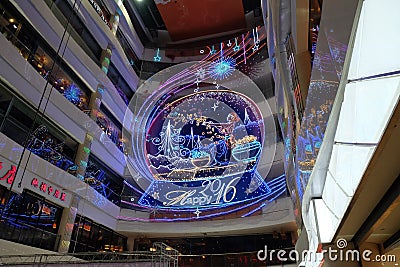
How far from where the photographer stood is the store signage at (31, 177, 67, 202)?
984 centimetres

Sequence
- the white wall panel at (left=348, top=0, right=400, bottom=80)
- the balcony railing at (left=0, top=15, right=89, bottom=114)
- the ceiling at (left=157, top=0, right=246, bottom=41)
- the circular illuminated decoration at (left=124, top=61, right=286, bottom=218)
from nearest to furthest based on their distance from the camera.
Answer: the white wall panel at (left=348, top=0, right=400, bottom=80) < the balcony railing at (left=0, top=15, right=89, bottom=114) < the circular illuminated decoration at (left=124, top=61, right=286, bottom=218) < the ceiling at (left=157, top=0, right=246, bottom=41)

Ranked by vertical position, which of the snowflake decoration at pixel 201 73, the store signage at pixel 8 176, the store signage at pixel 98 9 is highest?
the store signage at pixel 98 9

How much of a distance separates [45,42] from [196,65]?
8.84 metres

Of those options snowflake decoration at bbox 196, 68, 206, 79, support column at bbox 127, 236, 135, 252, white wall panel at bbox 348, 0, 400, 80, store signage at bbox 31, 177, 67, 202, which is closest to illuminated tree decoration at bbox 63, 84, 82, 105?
store signage at bbox 31, 177, 67, 202

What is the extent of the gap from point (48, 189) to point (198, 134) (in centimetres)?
801

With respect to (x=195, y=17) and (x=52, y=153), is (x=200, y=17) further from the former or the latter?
(x=52, y=153)

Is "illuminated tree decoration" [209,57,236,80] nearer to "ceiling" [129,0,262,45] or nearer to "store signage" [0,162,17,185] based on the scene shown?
"ceiling" [129,0,262,45]

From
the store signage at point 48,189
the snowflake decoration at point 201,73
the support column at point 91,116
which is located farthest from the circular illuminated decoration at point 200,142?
the store signage at point 48,189

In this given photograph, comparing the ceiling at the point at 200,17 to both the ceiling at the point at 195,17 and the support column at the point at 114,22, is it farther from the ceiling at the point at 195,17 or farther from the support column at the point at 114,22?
the support column at the point at 114,22

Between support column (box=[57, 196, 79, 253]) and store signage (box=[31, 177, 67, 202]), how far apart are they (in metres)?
0.58

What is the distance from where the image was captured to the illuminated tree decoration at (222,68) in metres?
17.0

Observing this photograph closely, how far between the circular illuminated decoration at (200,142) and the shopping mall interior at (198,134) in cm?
8

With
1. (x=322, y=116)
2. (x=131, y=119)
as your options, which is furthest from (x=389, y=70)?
(x=131, y=119)

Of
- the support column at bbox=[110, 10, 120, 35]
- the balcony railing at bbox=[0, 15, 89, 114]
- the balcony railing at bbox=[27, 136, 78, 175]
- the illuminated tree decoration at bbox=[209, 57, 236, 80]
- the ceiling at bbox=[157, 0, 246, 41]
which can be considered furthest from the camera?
the ceiling at bbox=[157, 0, 246, 41]
